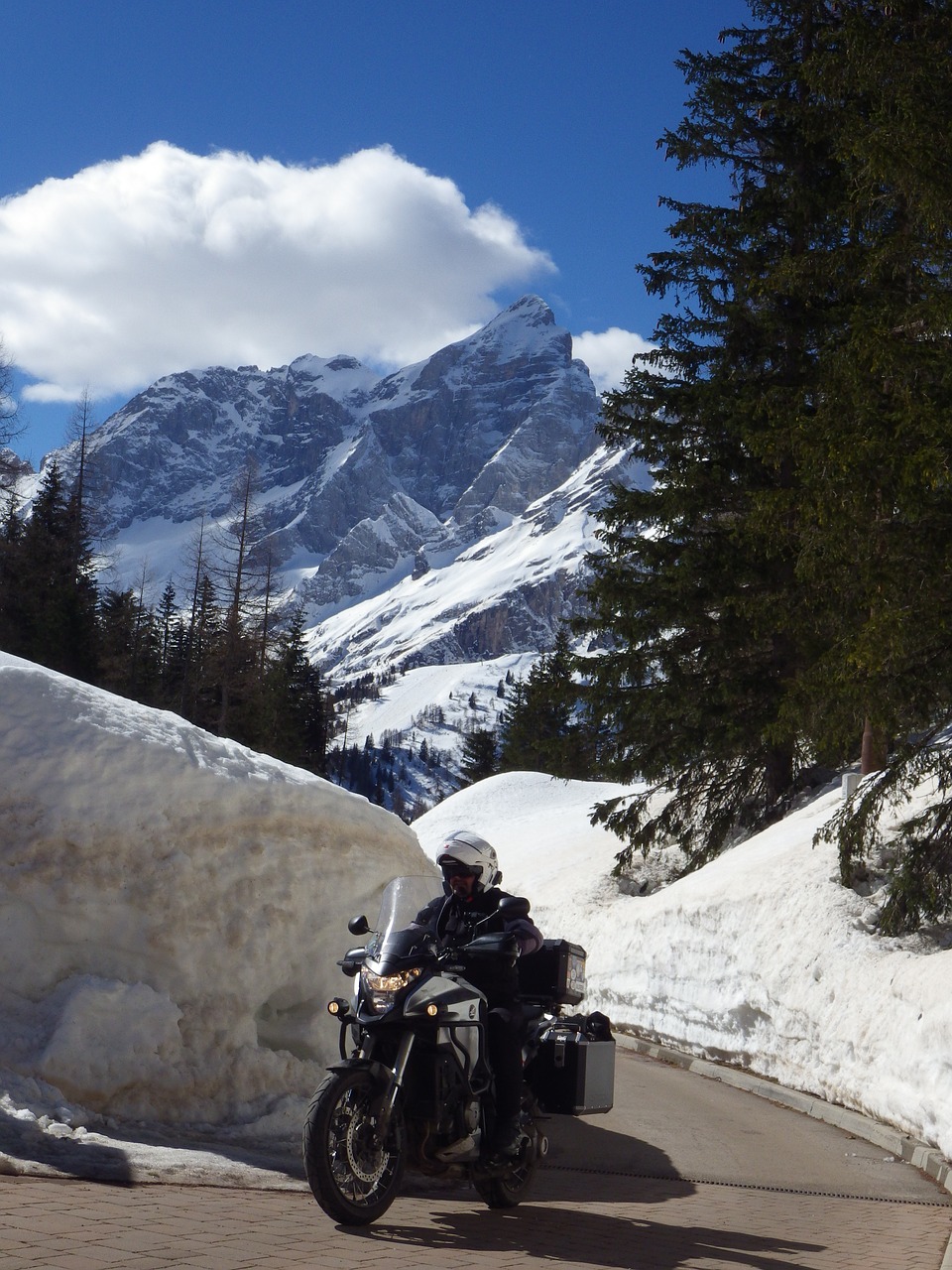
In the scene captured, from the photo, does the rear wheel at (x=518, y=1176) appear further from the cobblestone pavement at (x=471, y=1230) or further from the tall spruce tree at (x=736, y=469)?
the tall spruce tree at (x=736, y=469)

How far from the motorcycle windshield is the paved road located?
137cm

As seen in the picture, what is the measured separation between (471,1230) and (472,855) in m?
1.79

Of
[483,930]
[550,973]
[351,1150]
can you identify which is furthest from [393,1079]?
[550,973]

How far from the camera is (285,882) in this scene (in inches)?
320

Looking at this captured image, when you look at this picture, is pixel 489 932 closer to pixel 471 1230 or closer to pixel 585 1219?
pixel 471 1230

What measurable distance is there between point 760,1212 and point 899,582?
6.09 meters

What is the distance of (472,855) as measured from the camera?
21.3 ft

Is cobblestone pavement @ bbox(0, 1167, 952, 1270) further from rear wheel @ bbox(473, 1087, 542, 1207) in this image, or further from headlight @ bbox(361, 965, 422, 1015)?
headlight @ bbox(361, 965, 422, 1015)

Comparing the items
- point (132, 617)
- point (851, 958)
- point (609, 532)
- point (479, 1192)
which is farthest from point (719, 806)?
point (132, 617)

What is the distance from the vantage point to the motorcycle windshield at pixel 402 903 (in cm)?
637

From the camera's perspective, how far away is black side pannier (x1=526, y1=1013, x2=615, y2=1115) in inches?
265

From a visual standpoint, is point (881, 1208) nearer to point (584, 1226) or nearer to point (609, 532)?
point (584, 1226)

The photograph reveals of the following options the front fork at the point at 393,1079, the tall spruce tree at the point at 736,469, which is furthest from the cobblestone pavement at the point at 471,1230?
the tall spruce tree at the point at 736,469

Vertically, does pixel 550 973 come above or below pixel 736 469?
below
